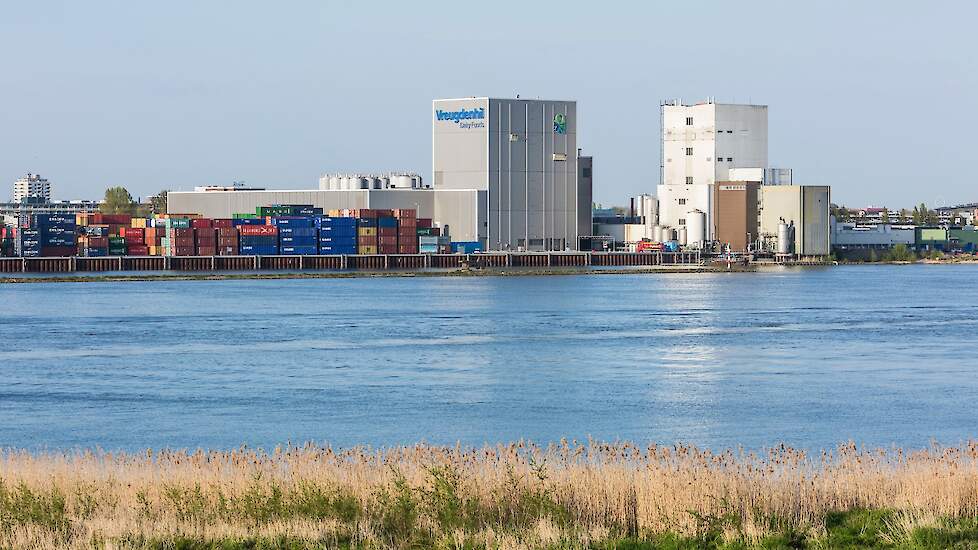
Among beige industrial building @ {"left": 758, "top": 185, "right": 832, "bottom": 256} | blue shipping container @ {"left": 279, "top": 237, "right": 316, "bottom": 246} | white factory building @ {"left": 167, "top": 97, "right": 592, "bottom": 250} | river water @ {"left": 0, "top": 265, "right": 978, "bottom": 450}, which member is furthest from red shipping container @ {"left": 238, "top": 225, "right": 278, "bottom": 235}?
river water @ {"left": 0, "top": 265, "right": 978, "bottom": 450}

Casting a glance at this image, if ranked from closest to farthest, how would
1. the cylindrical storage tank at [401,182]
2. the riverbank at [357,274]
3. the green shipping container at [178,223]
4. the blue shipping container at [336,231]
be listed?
the riverbank at [357,274]
the green shipping container at [178,223]
the blue shipping container at [336,231]
the cylindrical storage tank at [401,182]

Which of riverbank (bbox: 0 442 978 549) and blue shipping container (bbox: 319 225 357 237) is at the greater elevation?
blue shipping container (bbox: 319 225 357 237)

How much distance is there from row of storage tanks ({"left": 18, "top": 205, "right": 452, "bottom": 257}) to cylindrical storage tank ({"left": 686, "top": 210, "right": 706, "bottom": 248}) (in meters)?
23.5

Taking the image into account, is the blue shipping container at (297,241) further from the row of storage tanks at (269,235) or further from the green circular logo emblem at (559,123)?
the green circular logo emblem at (559,123)

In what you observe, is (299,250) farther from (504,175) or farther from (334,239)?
(504,175)

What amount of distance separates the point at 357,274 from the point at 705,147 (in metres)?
37.3

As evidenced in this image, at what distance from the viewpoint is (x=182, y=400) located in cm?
3506

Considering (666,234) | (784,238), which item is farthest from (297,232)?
(784,238)

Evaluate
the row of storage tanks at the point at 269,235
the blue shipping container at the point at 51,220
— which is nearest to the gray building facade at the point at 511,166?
the row of storage tanks at the point at 269,235

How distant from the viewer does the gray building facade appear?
137000 mm

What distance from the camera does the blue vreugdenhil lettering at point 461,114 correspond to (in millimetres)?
136375

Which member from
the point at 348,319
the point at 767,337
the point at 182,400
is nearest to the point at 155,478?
the point at 182,400

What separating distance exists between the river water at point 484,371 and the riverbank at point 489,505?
9.43m

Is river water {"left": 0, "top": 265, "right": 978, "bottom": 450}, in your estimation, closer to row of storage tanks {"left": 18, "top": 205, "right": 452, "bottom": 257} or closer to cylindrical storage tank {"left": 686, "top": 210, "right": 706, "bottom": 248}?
row of storage tanks {"left": 18, "top": 205, "right": 452, "bottom": 257}
